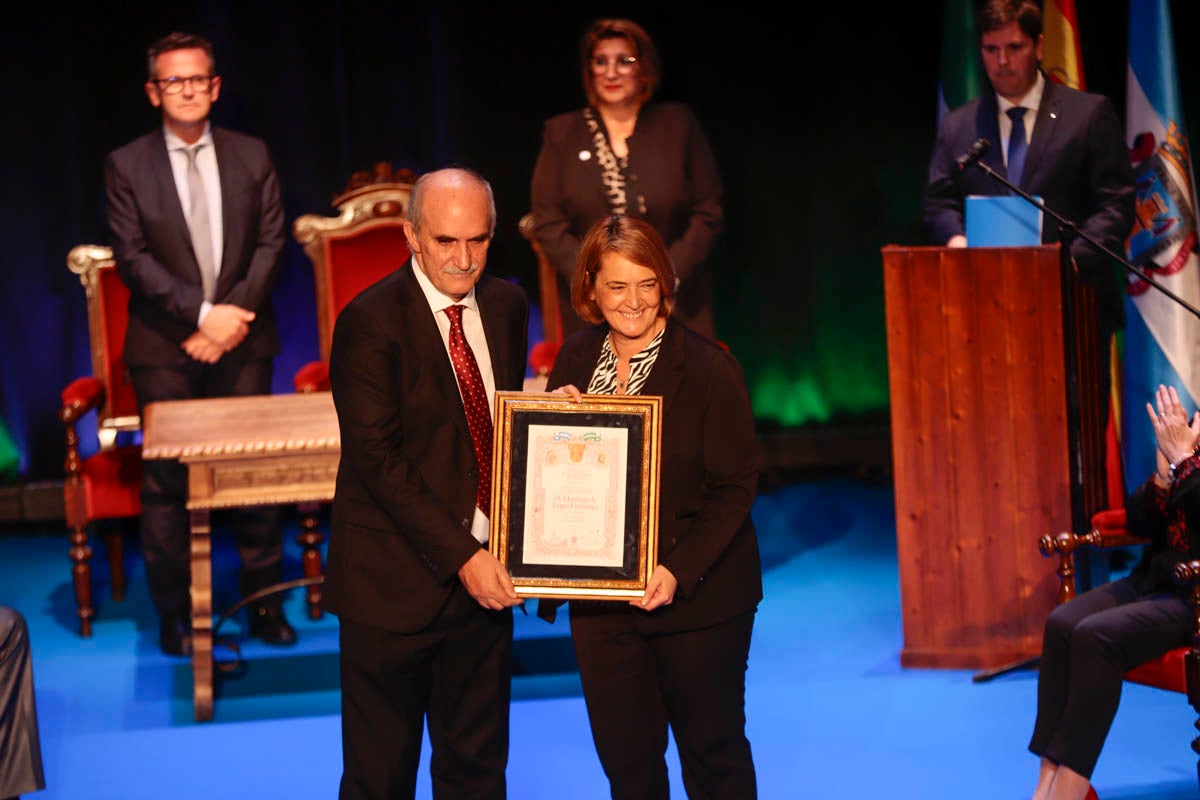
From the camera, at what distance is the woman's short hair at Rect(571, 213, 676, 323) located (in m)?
2.91

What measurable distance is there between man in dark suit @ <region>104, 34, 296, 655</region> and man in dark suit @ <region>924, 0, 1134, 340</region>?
253cm

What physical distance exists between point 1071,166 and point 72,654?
13.2 ft

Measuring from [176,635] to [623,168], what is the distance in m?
2.42

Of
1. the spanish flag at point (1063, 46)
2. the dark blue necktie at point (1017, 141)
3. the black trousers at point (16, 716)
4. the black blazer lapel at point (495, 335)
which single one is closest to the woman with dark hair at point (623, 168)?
the dark blue necktie at point (1017, 141)

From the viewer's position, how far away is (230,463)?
4559mm

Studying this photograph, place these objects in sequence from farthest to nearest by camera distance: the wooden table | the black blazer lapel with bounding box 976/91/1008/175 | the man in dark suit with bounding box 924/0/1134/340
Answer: the black blazer lapel with bounding box 976/91/1008/175
the man in dark suit with bounding box 924/0/1134/340
the wooden table

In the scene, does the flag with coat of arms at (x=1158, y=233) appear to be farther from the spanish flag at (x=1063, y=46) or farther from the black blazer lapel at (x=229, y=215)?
the black blazer lapel at (x=229, y=215)

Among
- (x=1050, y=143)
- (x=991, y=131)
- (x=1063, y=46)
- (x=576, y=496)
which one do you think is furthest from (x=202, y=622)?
(x=1063, y=46)

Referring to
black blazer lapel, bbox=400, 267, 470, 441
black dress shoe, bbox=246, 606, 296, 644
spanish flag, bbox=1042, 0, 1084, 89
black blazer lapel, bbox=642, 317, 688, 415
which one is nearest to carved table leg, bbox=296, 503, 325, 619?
black dress shoe, bbox=246, 606, 296, 644

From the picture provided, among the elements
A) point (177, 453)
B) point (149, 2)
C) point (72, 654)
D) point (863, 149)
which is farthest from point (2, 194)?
point (863, 149)

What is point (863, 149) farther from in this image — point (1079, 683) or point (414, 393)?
point (414, 393)

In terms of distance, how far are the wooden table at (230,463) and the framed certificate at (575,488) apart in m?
1.89

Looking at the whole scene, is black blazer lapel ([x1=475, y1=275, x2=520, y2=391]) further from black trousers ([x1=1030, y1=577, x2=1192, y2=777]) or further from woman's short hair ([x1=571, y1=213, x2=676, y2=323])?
black trousers ([x1=1030, y1=577, x2=1192, y2=777])

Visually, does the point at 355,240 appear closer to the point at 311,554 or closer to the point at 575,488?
the point at 311,554
